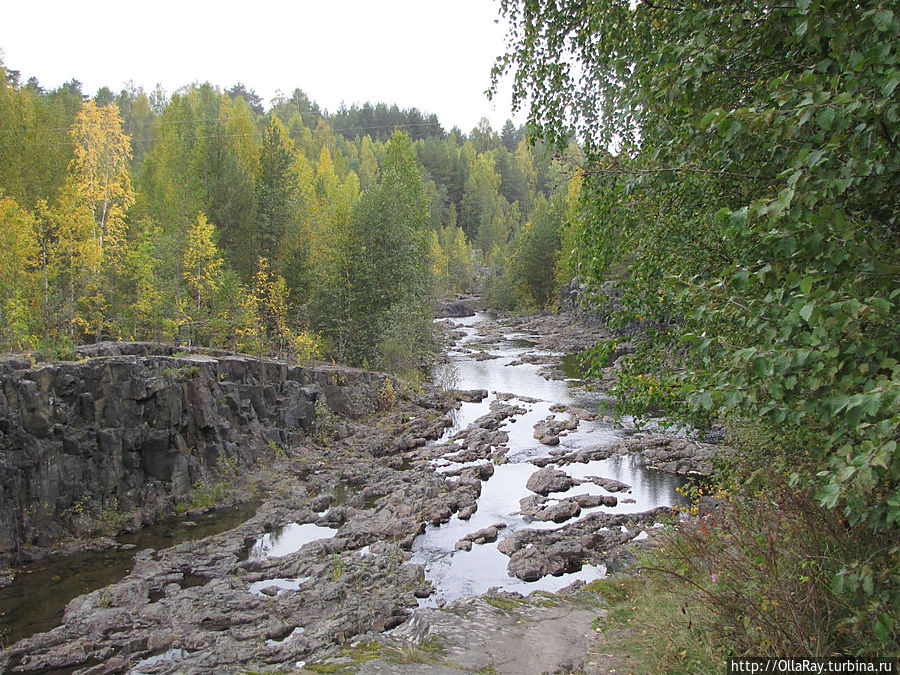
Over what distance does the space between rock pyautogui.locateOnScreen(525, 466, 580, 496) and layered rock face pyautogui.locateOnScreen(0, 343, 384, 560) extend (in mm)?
9972

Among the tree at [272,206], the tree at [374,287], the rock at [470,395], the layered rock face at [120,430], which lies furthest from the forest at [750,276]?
the rock at [470,395]

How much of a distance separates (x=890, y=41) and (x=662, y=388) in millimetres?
3979

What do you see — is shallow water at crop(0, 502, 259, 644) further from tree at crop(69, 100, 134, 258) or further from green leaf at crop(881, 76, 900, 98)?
tree at crop(69, 100, 134, 258)

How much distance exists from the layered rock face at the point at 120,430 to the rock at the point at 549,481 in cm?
997

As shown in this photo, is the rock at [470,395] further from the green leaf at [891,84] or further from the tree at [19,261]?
the green leaf at [891,84]

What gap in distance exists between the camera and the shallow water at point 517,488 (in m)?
13.1

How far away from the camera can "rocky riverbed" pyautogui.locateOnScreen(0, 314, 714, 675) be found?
30.5 feet

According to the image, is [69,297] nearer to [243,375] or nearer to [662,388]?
[243,375]

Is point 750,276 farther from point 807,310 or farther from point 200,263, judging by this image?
point 200,263

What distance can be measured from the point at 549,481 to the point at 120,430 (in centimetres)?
1350

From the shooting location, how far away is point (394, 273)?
3444cm

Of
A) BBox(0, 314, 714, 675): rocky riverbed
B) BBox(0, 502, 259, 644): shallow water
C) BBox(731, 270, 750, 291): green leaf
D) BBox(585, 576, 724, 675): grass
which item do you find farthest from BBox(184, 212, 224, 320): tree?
BBox(731, 270, 750, 291): green leaf

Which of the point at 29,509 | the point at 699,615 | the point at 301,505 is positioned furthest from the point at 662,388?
the point at 29,509

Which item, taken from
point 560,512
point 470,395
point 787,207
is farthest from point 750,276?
point 470,395
